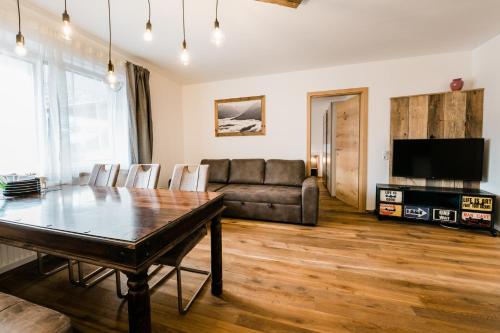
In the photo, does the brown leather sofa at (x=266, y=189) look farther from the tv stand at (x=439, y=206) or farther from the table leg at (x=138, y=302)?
the table leg at (x=138, y=302)

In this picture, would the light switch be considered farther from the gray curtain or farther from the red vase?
the gray curtain

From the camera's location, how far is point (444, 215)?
2.72 metres

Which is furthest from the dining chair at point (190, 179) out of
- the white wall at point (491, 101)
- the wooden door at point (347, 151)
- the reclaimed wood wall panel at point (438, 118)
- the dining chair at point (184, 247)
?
the white wall at point (491, 101)

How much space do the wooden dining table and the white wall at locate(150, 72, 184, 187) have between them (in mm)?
2281

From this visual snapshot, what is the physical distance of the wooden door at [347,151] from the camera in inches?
142

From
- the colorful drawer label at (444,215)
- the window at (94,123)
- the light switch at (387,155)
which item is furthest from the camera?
the light switch at (387,155)

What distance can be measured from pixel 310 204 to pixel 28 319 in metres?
2.64

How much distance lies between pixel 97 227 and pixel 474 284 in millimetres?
2586

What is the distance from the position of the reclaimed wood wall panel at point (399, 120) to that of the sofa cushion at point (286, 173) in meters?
1.40

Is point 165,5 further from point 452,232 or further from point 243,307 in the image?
point 452,232

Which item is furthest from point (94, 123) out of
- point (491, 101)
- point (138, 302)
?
point (491, 101)

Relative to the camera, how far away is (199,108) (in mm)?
4273

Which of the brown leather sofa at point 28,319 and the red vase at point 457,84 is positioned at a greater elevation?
the red vase at point 457,84

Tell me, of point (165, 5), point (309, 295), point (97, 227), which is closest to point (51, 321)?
point (97, 227)
